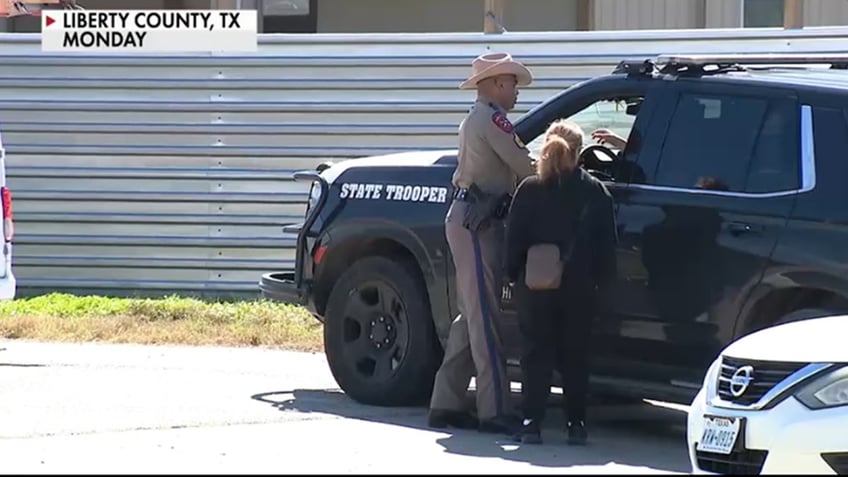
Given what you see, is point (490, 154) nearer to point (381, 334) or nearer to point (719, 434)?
point (381, 334)

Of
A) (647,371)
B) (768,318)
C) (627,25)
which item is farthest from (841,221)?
(627,25)

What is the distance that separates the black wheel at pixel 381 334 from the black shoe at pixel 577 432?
52.3 inches

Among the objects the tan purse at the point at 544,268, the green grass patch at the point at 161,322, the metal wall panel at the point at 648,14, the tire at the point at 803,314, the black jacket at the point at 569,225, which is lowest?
the green grass patch at the point at 161,322

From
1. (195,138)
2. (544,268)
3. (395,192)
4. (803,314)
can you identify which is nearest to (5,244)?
(195,138)

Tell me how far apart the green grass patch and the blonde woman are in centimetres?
441

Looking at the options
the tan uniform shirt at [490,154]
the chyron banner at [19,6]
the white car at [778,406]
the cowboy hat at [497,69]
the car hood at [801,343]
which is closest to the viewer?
the white car at [778,406]

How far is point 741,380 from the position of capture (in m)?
7.09

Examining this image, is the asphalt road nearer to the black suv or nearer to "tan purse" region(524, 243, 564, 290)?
the black suv

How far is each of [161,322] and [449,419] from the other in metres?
5.17

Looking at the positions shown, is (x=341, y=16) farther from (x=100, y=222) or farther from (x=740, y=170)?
(x=740, y=170)

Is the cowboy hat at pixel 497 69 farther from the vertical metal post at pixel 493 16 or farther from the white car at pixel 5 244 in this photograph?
the vertical metal post at pixel 493 16

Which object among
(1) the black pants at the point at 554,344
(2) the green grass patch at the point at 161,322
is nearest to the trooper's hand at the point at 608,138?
(1) the black pants at the point at 554,344

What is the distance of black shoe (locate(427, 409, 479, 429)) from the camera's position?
9.26m

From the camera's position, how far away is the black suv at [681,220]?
8.18 meters
